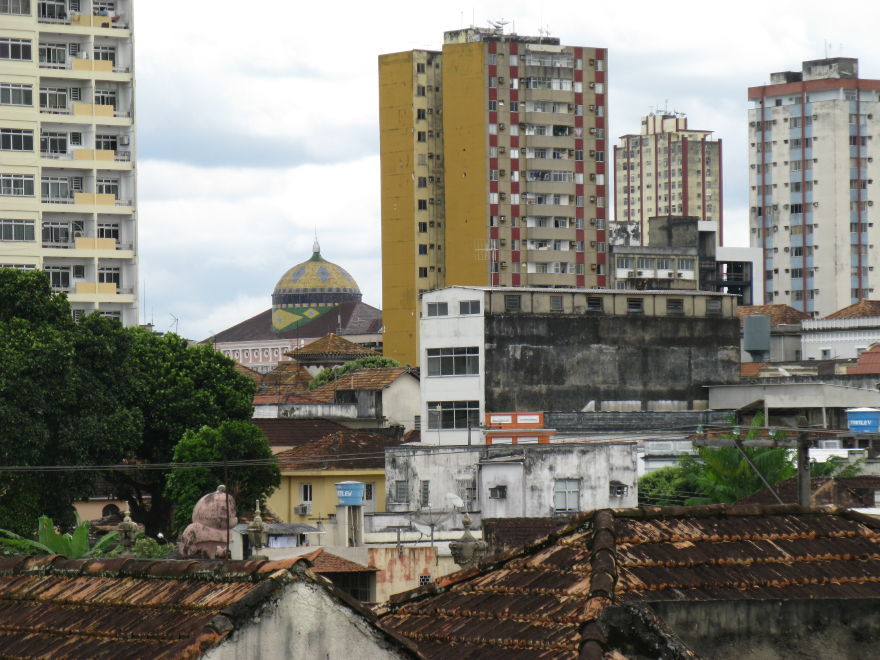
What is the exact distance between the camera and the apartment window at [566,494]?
188 feet

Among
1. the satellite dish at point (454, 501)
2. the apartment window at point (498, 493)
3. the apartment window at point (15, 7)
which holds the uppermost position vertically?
the apartment window at point (15, 7)

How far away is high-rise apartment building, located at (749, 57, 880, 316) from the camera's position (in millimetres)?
180125

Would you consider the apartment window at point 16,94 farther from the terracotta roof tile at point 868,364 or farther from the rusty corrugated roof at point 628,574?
the rusty corrugated roof at point 628,574

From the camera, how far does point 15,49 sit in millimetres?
93438

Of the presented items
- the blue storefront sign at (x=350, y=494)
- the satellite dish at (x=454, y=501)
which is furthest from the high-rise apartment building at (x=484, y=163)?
the blue storefront sign at (x=350, y=494)

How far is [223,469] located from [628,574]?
53197mm

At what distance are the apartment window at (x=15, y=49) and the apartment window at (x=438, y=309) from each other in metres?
30.0

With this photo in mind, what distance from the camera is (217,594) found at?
1237cm

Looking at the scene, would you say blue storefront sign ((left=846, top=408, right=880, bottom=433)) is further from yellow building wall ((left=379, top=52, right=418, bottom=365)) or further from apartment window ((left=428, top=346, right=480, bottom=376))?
yellow building wall ((left=379, top=52, right=418, bottom=365))

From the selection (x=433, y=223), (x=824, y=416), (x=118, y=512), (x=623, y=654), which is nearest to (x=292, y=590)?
(x=623, y=654)

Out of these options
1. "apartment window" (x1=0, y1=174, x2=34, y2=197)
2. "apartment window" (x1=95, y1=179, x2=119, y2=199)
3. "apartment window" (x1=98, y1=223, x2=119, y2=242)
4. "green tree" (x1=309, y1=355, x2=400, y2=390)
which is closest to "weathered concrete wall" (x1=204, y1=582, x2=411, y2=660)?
"apartment window" (x1=0, y1=174, x2=34, y2=197)

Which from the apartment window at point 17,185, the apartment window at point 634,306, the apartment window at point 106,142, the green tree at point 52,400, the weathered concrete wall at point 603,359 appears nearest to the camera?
the green tree at point 52,400

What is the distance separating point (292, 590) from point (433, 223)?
145 meters

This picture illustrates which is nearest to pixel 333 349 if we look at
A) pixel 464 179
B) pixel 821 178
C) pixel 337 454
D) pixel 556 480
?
pixel 464 179
